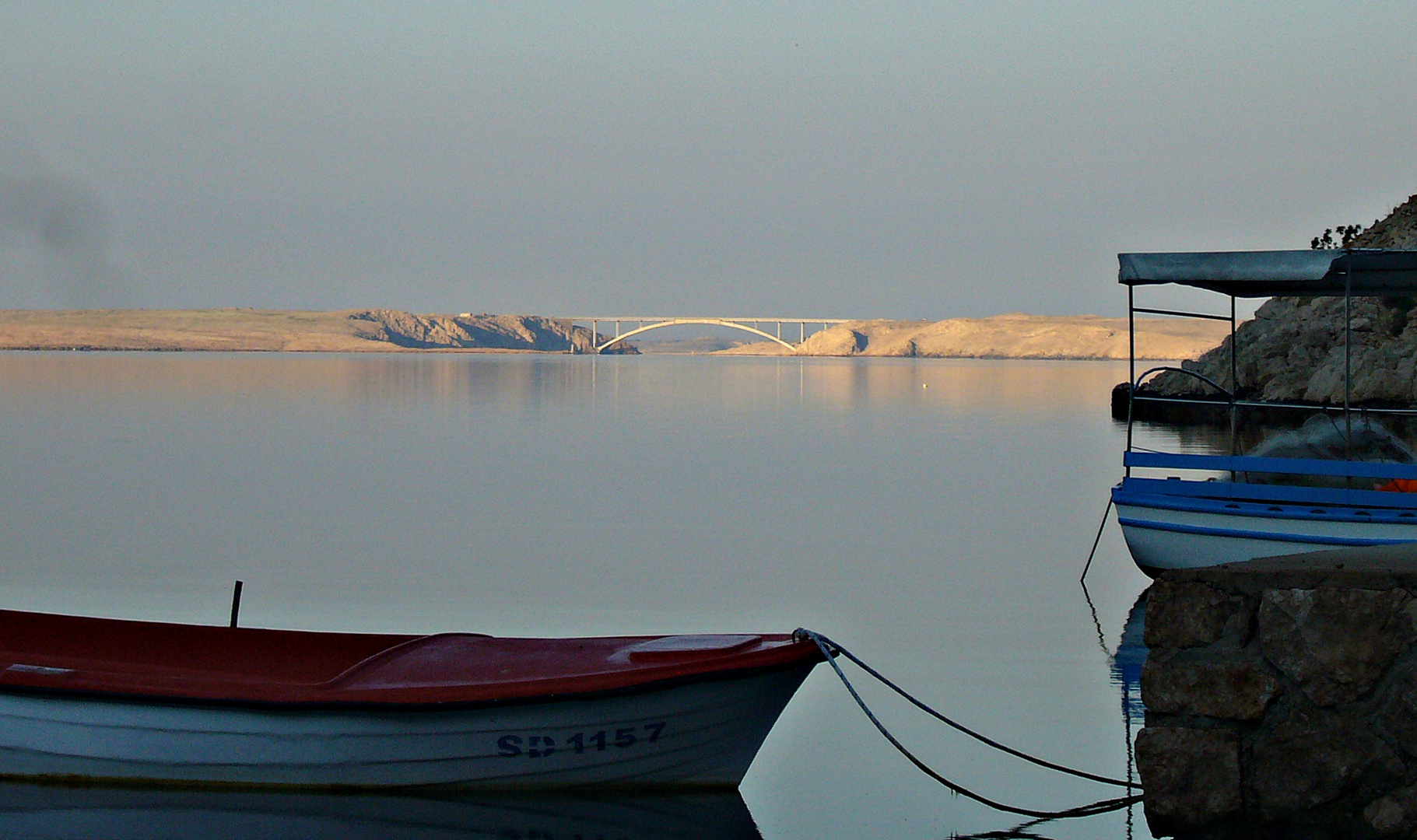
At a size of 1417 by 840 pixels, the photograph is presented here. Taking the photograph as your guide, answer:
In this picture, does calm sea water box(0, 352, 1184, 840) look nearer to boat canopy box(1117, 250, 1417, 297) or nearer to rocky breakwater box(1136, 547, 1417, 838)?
rocky breakwater box(1136, 547, 1417, 838)

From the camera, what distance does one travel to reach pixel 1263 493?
11.5 meters

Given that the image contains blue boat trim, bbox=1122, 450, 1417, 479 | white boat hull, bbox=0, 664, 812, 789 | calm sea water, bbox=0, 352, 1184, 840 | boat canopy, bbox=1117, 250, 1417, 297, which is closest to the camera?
white boat hull, bbox=0, 664, 812, 789

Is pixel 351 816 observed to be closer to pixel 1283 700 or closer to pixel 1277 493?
pixel 1283 700

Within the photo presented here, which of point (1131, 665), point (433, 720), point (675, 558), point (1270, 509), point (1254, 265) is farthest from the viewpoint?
point (675, 558)

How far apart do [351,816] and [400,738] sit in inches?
16.0

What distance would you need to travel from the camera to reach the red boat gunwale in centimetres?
647

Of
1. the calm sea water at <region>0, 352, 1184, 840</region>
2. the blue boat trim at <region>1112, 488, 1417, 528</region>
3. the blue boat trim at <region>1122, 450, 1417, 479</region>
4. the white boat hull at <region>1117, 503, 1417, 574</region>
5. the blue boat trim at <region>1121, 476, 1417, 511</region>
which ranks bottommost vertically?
the calm sea water at <region>0, 352, 1184, 840</region>

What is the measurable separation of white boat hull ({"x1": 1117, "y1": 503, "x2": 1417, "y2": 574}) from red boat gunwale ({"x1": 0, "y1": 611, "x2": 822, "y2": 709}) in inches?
226

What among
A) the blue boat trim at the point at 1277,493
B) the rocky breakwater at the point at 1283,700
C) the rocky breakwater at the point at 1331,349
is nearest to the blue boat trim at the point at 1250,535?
the blue boat trim at the point at 1277,493

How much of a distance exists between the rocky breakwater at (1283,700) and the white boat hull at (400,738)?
1773 mm

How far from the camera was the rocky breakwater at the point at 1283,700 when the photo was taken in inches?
209

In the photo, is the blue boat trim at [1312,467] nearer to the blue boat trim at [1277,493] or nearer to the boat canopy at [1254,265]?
the blue boat trim at [1277,493]

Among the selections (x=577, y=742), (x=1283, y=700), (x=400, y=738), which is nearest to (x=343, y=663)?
(x=400, y=738)

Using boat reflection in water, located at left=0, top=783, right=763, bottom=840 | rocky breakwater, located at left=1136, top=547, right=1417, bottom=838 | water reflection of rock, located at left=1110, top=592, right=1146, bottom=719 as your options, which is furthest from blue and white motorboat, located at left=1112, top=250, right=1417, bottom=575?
boat reflection in water, located at left=0, top=783, right=763, bottom=840
